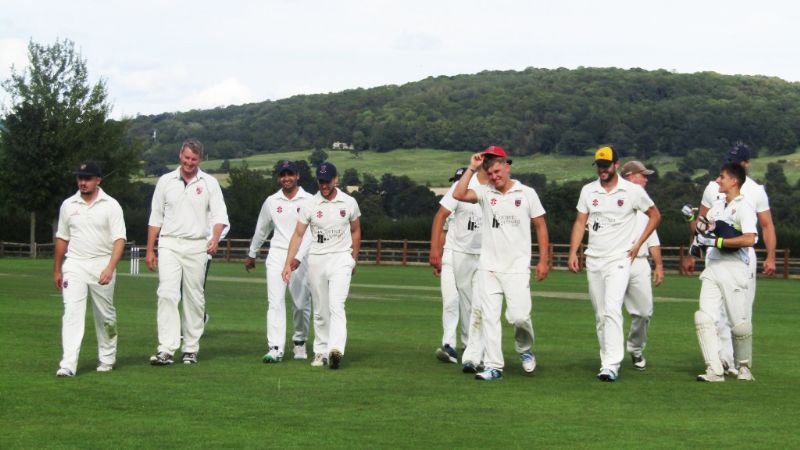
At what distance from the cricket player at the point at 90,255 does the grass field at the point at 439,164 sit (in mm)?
112464

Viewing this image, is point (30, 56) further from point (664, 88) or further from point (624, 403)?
point (664, 88)

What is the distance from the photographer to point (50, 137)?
6656 centimetres

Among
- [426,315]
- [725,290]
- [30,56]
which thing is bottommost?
[426,315]

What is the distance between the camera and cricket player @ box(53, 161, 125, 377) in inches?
513

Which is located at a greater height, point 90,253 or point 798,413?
point 90,253

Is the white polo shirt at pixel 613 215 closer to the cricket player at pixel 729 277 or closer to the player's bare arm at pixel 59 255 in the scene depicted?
the cricket player at pixel 729 277

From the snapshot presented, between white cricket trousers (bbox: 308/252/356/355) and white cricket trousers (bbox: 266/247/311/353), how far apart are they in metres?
0.51

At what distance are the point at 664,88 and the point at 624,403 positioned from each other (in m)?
158

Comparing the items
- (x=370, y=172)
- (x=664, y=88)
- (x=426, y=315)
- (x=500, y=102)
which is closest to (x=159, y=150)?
(x=370, y=172)

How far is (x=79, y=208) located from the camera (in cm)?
1319

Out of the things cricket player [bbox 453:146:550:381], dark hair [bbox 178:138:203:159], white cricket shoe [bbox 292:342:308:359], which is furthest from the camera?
white cricket shoe [bbox 292:342:308:359]

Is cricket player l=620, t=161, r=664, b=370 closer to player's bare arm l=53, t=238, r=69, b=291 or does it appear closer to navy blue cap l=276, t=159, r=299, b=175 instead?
navy blue cap l=276, t=159, r=299, b=175

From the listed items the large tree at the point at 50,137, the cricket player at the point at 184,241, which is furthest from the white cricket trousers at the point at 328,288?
the large tree at the point at 50,137

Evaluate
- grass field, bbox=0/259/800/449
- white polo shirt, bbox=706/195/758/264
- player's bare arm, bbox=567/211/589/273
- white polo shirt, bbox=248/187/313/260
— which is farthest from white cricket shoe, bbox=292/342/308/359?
white polo shirt, bbox=706/195/758/264
